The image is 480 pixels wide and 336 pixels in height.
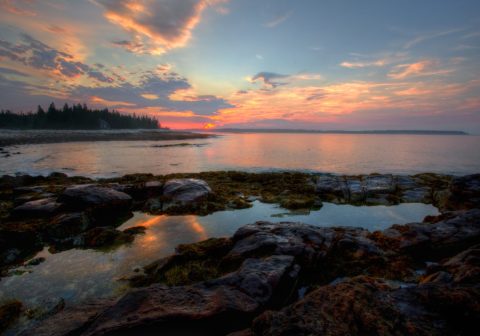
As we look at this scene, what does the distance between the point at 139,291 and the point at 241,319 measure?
7.49 feet

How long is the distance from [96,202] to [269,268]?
1085cm

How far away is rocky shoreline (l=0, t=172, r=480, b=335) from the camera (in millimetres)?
3859

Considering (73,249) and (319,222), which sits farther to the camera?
(319,222)

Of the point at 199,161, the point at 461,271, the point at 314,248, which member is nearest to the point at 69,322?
the point at 314,248

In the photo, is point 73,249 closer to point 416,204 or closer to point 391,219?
point 391,219

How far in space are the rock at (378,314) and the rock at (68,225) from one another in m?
10.5

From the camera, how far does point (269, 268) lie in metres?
6.25

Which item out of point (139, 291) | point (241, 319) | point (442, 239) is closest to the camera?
point (241, 319)

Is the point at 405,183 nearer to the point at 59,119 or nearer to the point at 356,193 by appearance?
the point at 356,193

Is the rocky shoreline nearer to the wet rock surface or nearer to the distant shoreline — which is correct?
the wet rock surface

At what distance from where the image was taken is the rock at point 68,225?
10477 mm

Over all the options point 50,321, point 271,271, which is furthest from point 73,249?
point 271,271

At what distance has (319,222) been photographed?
12.7 metres

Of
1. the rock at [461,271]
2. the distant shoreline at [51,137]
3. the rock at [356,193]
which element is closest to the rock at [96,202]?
the rock at [461,271]
